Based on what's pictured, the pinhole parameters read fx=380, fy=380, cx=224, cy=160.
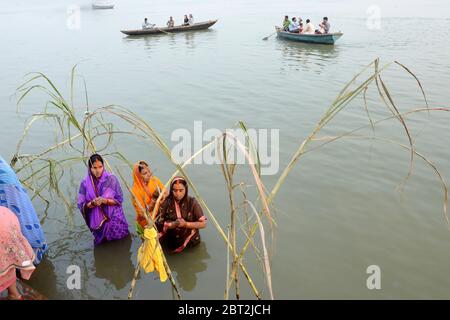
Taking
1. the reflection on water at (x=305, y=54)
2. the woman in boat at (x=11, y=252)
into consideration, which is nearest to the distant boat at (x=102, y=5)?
the reflection on water at (x=305, y=54)

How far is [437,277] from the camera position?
3537 mm

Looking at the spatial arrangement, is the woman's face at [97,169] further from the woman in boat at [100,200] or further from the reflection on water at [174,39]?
the reflection on water at [174,39]

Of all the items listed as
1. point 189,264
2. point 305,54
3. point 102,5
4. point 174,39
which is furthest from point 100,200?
point 102,5

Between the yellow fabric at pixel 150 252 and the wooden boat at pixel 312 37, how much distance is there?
1445 centimetres

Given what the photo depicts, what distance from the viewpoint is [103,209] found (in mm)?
3691

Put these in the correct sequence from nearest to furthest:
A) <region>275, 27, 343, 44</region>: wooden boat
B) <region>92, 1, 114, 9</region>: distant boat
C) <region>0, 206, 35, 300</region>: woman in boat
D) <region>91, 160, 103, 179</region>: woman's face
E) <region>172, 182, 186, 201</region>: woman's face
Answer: <region>0, 206, 35, 300</region>: woman in boat, <region>172, 182, 186, 201</region>: woman's face, <region>91, 160, 103, 179</region>: woman's face, <region>275, 27, 343, 44</region>: wooden boat, <region>92, 1, 114, 9</region>: distant boat

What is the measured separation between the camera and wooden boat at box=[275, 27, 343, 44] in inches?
597

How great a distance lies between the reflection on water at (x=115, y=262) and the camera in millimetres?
3584

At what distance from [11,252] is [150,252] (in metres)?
1.05

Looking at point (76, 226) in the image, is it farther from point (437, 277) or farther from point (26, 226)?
point (437, 277)

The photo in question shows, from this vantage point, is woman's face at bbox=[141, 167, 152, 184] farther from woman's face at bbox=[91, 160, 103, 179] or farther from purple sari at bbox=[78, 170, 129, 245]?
woman's face at bbox=[91, 160, 103, 179]

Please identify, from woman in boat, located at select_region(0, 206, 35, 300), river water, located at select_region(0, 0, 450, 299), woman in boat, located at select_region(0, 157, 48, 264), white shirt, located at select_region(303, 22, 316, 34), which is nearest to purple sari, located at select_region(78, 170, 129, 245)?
river water, located at select_region(0, 0, 450, 299)

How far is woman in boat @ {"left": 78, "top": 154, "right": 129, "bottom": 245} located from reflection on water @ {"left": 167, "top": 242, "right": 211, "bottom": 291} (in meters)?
0.68

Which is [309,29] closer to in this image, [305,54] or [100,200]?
[305,54]
